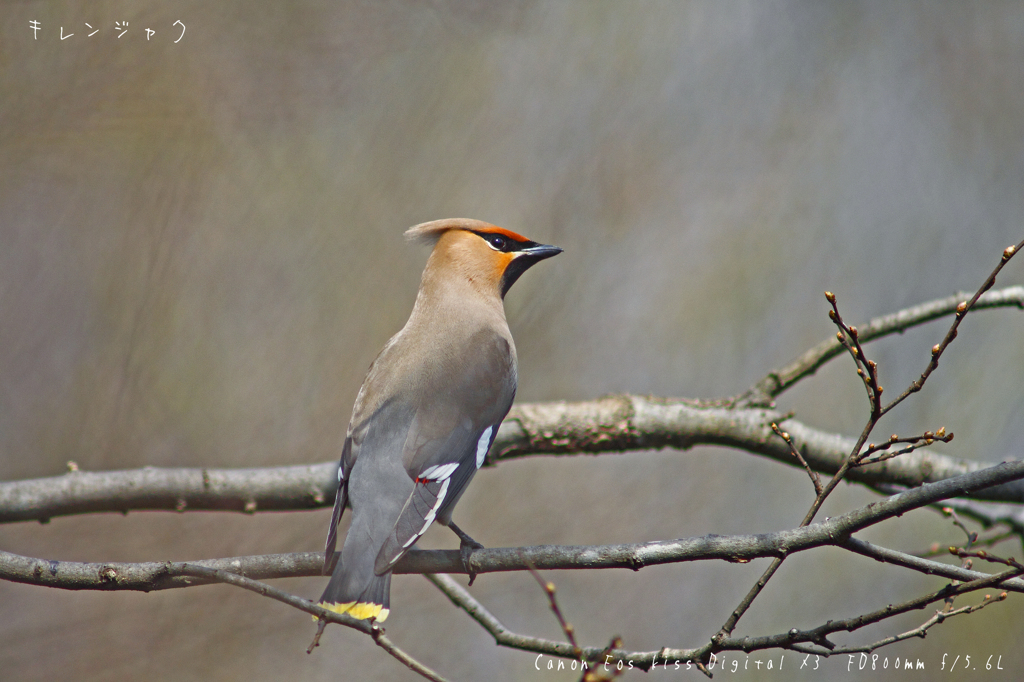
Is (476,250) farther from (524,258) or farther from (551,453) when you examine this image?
(551,453)

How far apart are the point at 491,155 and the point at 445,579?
8.08ft

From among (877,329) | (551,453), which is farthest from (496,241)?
(877,329)

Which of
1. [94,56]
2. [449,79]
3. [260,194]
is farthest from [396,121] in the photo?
[94,56]

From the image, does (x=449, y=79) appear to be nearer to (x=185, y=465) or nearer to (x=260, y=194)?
(x=260, y=194)

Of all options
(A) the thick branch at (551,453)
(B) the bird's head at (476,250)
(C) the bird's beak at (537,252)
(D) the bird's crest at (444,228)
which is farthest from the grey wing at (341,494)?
(C) the bird's beak at (537,252)

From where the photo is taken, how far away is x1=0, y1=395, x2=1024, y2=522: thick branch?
101 inches

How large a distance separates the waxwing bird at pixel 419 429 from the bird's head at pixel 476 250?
0.01 meters

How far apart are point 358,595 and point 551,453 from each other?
1.18 m

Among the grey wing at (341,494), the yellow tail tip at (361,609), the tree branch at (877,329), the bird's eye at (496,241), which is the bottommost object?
the yellow tail tip at (361,609)

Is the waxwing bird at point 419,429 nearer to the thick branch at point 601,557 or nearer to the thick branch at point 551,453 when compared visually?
the thick branch at point 601,557

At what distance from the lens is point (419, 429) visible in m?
2.34

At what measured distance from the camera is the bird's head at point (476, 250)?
2.87 m

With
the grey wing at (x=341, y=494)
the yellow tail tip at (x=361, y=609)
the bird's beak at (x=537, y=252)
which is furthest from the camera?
the bird's beak at (x=537, y=252)

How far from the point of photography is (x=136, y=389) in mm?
3250
